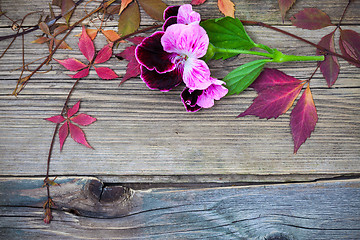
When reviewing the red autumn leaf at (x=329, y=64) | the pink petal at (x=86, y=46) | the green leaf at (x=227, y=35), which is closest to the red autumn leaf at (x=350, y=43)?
the red autumn leaf at (x=329, y=64)

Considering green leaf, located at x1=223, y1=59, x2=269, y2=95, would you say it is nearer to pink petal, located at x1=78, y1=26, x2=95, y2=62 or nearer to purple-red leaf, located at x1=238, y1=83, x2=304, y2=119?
purple-red leaf, located at x1=238, y1=83, x2=304, y2=119

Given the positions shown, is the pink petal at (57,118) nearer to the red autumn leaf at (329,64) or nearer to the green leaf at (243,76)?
the green leaf at (243,76)

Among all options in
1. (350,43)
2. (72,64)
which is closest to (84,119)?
(72,64)

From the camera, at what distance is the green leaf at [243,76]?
2.04 feet

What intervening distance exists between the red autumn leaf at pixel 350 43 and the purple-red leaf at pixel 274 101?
0.14m

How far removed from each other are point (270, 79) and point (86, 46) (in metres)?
0.49

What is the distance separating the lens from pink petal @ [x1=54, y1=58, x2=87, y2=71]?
2.23 feet

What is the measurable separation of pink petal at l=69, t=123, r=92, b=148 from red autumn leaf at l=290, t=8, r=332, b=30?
0.63 m

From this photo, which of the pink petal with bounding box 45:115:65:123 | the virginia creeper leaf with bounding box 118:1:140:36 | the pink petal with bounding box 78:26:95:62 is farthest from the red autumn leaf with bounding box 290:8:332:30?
the pink petal with bounding box 45:115:65:123

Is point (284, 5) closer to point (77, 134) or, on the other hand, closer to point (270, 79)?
point (270, 79)

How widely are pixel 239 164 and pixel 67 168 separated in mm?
469

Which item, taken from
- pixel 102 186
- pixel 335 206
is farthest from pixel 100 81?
pixel 335 206

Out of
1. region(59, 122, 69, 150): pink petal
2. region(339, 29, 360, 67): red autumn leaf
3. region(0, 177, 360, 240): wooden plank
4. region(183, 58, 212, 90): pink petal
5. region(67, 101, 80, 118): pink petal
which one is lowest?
region(0, 177, 360, 240): wooden plank

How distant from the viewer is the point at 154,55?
558mm
